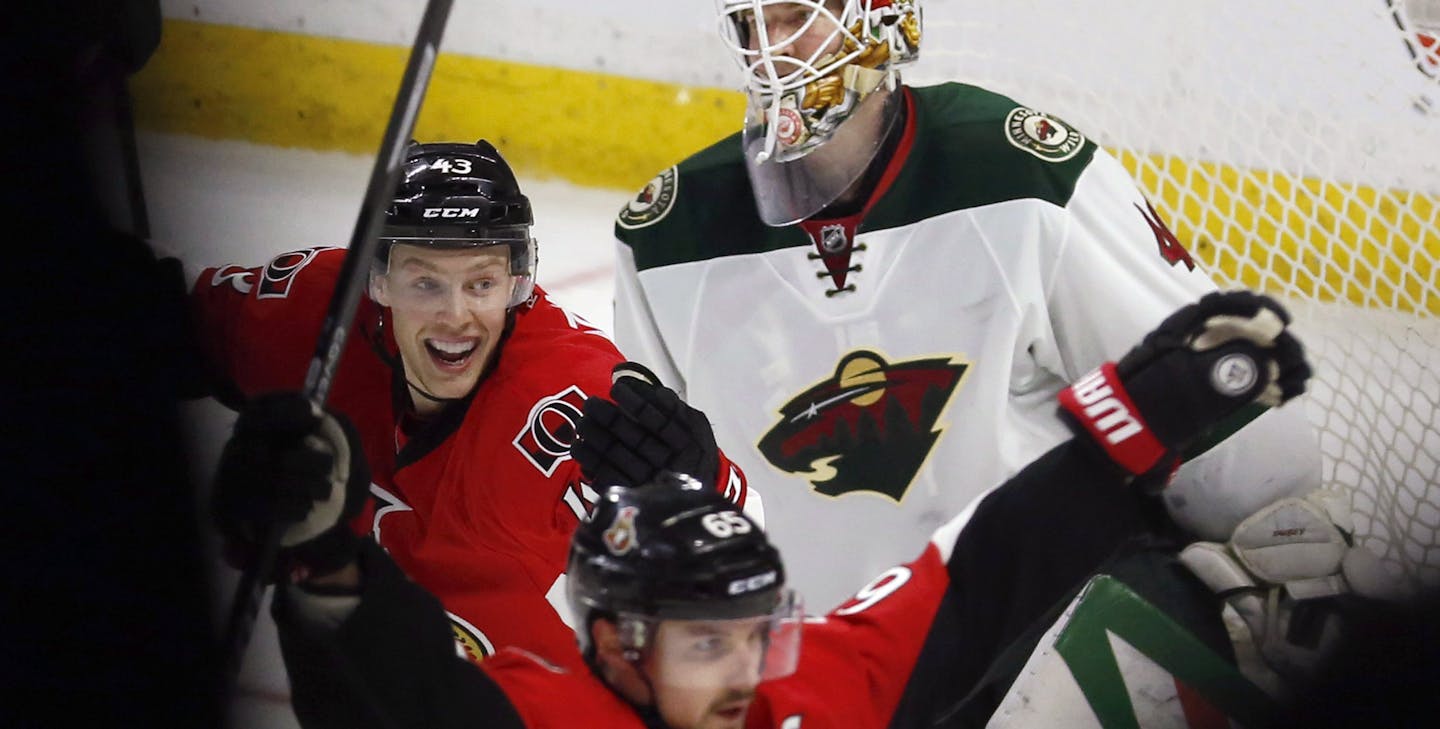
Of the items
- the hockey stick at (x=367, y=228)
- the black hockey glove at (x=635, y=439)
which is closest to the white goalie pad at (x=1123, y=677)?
the black hockey glove at (x=635, y=439)

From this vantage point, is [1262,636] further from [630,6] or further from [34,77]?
[630,6]

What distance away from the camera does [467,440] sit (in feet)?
6.92

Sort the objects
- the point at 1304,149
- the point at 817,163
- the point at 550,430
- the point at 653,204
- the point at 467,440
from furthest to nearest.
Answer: the point at 1304,149 → the point at 653,204 → the point at 817,163 → the point at 467,440 → the point at 550,430

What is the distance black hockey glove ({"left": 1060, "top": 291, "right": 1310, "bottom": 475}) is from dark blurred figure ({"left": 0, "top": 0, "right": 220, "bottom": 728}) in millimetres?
764

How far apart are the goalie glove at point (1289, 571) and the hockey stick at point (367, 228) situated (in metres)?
1.19

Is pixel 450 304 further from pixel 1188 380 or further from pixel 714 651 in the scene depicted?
pixel 1188 380

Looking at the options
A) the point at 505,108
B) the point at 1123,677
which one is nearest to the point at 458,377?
the point at 1123,677

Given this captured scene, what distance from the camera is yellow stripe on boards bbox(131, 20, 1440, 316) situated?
2.90 meters

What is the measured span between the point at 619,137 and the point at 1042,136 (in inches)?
57.2

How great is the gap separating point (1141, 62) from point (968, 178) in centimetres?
82

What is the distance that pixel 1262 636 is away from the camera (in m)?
2.18

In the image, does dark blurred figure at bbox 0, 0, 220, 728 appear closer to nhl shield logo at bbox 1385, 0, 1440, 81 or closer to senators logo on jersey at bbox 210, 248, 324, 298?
senators logo on jersey at bbox 210, 248, 324, 298

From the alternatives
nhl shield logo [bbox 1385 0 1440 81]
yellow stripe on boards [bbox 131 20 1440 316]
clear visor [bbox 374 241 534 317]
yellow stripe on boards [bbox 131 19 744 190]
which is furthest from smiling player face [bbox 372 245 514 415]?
nhl shield logo [bbox 1385 0 1440 81]

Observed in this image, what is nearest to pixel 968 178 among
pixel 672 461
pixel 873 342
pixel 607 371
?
pixel 873 342
